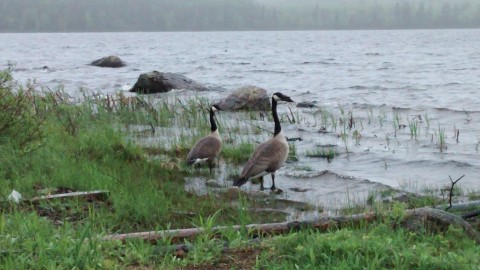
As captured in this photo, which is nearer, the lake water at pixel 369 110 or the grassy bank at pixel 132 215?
the grassy bank at pixel 132 215

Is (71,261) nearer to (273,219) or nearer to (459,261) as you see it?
(459,261)

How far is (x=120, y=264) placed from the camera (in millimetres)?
5832

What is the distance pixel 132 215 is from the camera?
879 centimetres

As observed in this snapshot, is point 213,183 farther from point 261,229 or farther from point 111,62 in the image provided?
point 111,62

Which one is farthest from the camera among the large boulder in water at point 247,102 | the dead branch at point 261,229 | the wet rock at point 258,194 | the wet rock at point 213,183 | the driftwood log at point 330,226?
the large boulder in water at point 247,102

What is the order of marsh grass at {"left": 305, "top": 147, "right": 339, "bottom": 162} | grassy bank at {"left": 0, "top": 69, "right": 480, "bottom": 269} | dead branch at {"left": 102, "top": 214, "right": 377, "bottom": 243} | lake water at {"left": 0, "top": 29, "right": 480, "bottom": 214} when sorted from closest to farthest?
1. grassy bank at {"left": 0, "top": 69, "right": 480, "bottom": 269}
2. dead branch at {"left": 102, "top": 214, "right": 377, "bottom": 243}
3. lake water at {"left": 0, "top": 29, "right": 480, "bottom": 214}
4. marsh grass at {"left": 305, "top": 147, "right": 339, "bottom": 162}

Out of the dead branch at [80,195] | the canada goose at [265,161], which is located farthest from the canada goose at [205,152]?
the dead branch at [80,195]

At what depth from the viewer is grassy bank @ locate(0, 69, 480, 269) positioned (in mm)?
5785

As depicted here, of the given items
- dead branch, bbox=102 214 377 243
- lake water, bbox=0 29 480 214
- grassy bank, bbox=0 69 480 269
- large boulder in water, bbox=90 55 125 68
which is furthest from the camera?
large boulder in water, bbox=90 55 125 68

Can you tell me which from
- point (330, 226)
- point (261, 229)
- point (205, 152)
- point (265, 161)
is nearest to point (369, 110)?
point (205, 152)

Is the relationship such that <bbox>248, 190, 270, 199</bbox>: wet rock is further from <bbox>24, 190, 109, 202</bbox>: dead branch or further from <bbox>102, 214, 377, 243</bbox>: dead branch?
<bbox>102, 214, 377, 243</bbox>: dead branch

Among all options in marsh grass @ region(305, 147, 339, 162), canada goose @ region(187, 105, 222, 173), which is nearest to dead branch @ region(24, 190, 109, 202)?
canada goose @ region(187, 105, 222, 173)

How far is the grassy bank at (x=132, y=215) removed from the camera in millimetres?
5785

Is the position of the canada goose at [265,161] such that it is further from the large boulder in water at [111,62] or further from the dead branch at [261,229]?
the large boulder in water at [111,62]
